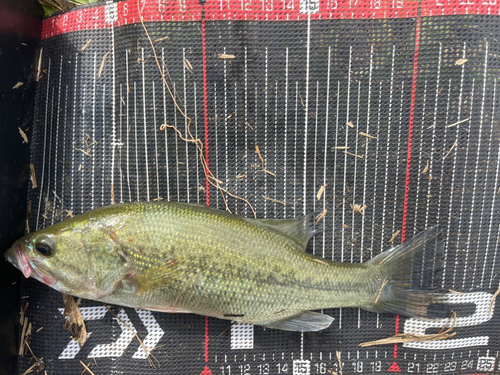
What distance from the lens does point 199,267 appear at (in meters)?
2.13

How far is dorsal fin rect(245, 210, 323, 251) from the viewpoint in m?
2.38

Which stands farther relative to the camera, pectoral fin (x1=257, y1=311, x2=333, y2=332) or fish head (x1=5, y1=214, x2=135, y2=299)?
pectoral fin (x1=257, y1=311, x2=333, y2=332)

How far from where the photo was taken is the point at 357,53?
8.31 feet

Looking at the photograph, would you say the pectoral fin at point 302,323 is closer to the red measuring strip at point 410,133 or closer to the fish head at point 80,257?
the red measuring strip at point 410,133

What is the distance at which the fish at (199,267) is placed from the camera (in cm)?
210

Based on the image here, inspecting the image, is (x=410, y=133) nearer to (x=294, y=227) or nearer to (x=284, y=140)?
(x=284, y=140)

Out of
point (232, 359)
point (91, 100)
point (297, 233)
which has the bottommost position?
point (232, 359)

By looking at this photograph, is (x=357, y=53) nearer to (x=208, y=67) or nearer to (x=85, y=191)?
(x=208, y=67)

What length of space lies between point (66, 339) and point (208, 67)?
2.36 m

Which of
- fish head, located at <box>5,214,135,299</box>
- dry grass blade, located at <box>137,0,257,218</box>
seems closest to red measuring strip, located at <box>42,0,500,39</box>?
dry grass blade, located at <box>137,0,257,218</box>

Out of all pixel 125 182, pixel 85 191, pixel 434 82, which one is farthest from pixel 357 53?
pixel 85 191

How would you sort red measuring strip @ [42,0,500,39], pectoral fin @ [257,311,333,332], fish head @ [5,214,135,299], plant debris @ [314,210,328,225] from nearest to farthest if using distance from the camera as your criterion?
fish head @ [5,214,135,299] → pectoral fin @ [257,311,333,332] → red measuring strip @ [42,0,500,39] → plant debris @ [314,210,328,225]

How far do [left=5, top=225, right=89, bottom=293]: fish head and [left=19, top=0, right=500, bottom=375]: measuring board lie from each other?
0.43m

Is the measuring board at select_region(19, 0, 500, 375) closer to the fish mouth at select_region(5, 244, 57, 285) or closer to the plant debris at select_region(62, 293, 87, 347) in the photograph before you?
the plant debris at select_region(62, 293, 87, 347)
